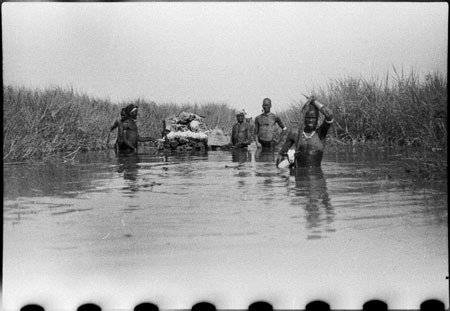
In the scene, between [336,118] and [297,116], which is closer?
[336,118]

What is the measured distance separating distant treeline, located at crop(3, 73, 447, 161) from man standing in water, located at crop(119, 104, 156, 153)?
1502 mm

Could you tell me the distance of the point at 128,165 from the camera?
39.4ft

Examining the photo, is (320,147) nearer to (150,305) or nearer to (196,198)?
(196,198)

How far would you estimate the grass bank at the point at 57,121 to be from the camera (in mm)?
11648

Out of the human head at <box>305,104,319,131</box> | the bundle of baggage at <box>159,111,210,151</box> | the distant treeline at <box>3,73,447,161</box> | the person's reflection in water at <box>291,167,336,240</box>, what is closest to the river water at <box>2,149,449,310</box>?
the person's reflection in water at <box>291,167,336,240</box>

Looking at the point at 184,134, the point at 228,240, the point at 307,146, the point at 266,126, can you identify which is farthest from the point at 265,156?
the point at 228,240

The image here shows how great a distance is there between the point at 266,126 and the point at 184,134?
11.0 feet

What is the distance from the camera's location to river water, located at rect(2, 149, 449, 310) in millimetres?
4324

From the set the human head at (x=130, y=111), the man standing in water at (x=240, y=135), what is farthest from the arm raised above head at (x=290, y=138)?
the man standing in water at (x=240, y=135)

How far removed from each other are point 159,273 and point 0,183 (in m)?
1.92

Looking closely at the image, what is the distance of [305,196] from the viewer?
7105mm

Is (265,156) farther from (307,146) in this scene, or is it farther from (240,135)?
(307,146)

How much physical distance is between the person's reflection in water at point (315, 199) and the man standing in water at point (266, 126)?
5852mm

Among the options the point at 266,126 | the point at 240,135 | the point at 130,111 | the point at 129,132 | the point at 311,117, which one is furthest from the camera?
the point at 240,135
